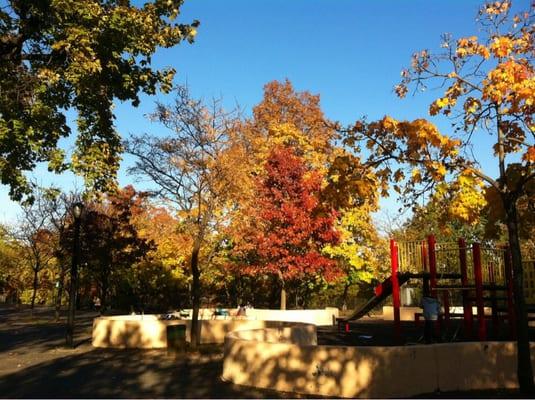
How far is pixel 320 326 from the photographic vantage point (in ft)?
80.8

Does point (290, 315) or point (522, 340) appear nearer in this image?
point (522, 340)

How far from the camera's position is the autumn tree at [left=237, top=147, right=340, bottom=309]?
24.9 meters

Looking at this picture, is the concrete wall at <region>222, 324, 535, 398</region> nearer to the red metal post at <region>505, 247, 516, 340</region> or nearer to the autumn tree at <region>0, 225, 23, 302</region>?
the red metal post at <region>505, 247, 516, 340</region>

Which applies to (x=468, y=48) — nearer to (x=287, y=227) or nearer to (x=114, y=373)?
(x=114, y=373)

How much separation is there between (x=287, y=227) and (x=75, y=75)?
15.9 metres

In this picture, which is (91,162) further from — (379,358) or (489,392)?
(489,392)

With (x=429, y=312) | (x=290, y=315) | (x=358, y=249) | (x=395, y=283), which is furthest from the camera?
(x=358, y=249)

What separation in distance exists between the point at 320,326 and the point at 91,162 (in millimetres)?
15606

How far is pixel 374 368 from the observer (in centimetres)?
916

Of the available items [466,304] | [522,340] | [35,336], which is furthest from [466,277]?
[35,336]

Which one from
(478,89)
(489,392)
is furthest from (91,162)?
(489,392)

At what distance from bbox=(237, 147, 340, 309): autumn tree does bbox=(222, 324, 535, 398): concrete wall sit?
1453 centimetres

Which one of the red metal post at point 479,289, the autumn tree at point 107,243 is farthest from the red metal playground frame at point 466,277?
the autumn tree at point 107,243

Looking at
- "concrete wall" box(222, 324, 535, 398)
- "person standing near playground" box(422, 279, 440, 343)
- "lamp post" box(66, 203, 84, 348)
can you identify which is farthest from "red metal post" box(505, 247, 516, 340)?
"lamp post" box(66, 203, 84, 348)
